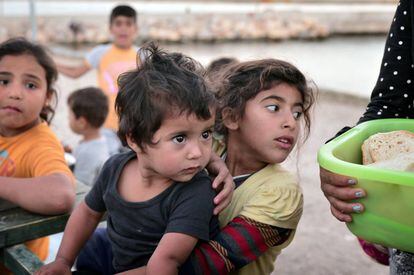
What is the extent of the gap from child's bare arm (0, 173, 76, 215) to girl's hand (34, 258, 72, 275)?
0.81 ft

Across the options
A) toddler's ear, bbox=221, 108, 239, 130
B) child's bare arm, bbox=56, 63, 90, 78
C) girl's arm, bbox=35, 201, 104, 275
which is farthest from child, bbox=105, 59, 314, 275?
child's bare arm, bbox=56, 63, 90, 78

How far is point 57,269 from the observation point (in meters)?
1.62

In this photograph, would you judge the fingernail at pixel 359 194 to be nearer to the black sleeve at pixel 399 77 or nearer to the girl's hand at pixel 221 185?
the girl's hand at pixel 221 185

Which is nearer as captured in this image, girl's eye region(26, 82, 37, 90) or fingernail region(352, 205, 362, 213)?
fingernail region(352, 205, 362, 213)

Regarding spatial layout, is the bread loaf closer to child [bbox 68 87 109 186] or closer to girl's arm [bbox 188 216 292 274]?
girl's arm [bbox 188 216 292 274]

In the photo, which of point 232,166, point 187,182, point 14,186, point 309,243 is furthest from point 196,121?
point 309,243

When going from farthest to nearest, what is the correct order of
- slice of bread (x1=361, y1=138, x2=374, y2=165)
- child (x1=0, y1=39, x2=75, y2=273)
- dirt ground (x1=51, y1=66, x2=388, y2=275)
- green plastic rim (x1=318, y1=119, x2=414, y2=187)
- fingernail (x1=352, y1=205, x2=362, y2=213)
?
dirt ground (x1=51, y1=66, x2=388, y2=275) < child (x1=0, y1=39, x2=75, y2=273) < slice of bread (x1=361, y1=138, x2=374, y2=165) < fingernail (x1=352, y1=205, x2=362, y2=213) < green plastic rim (x1=318, y1=119, x2=414, y2=187)

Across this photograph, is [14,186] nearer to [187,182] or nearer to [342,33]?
[187,182]

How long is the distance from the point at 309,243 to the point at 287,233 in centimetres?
217

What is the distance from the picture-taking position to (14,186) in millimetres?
1847

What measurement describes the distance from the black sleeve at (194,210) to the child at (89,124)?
2.38 meters

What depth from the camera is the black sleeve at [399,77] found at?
5.72 ft

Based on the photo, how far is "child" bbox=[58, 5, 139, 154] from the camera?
181 inches

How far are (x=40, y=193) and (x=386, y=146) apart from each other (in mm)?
1114
